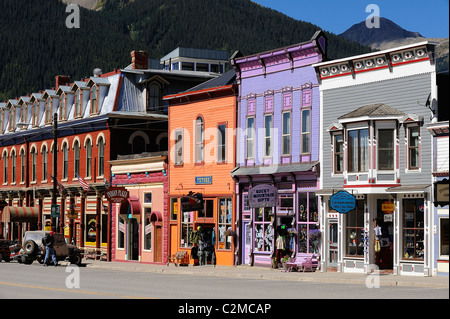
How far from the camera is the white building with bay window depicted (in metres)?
35.4

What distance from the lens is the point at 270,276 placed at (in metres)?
36.3

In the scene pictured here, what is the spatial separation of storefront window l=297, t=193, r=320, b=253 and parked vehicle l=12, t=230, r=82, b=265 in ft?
42.7

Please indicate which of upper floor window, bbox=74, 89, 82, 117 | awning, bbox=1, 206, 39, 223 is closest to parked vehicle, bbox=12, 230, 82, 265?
upper floor window, bbox=74, 89, 82, 117

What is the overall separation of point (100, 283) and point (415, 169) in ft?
43.7

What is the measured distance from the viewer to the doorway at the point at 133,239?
2112 inches

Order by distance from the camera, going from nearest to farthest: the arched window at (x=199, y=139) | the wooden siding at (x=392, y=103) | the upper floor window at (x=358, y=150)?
1. the wooden siding at (x=392, y=103)
2. the upper floor window at (x=358, y=150)
3. the arched window at (x=199, y=139)


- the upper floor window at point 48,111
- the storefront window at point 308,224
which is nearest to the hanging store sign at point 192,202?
the storefront window at point 308,224

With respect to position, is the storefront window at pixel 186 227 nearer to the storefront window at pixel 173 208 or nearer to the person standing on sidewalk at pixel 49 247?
the storefront window at pixel 173 208

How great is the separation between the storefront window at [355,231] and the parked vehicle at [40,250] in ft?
52.7

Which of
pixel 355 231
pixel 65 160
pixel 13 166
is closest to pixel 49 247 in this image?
pixel 65 160

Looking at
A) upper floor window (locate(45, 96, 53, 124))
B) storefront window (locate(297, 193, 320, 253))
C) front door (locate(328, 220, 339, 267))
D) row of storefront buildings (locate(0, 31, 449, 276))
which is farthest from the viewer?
upper floor window (locate(45, 96, 53, 124))

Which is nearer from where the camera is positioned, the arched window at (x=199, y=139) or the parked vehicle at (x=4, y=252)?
the arched window at (x=199, y=139)

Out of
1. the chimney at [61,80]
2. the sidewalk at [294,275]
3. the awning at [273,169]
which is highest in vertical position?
the chimney at [61,80]

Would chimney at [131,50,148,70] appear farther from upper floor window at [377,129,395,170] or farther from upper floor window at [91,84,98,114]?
upper floor window at [377,129,395,170]
